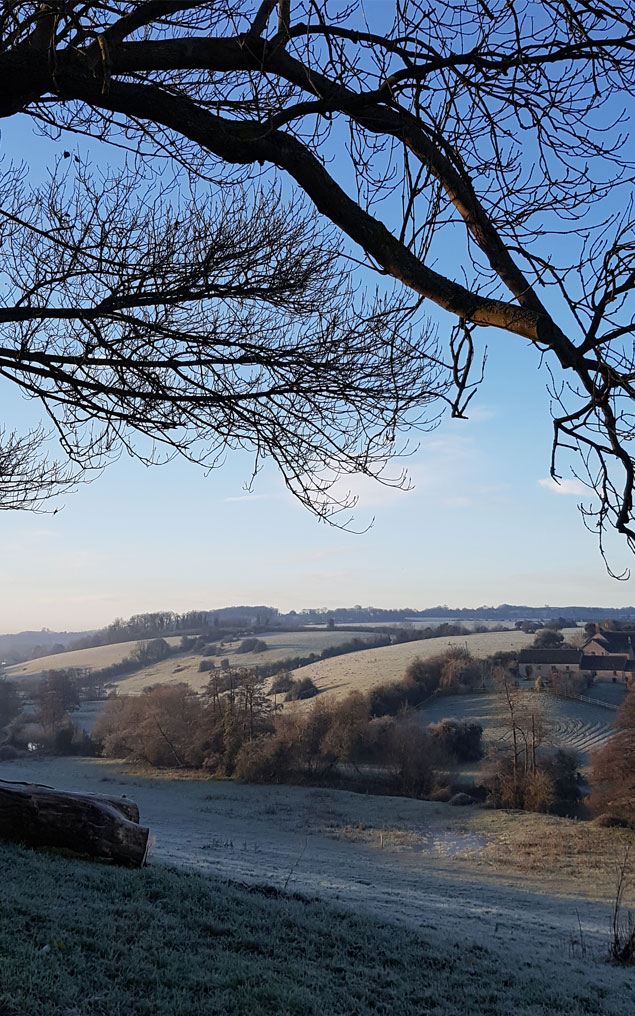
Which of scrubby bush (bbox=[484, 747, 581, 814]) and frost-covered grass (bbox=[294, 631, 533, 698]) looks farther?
frost-covered grass (bbox=[294, 631, 533, 698])

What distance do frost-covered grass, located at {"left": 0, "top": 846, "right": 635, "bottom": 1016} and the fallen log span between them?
47cm

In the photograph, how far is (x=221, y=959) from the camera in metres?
5.56

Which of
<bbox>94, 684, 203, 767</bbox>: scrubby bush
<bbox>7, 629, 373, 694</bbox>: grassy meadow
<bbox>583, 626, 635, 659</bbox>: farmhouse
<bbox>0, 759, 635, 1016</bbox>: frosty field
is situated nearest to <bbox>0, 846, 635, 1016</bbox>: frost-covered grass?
<bbox>0, 759, 635, 1016</bbox>: frosty field

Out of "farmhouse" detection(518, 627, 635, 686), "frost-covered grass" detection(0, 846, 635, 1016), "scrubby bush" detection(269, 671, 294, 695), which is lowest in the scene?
"scrubby bush" detection(269, 671, 294, 695)

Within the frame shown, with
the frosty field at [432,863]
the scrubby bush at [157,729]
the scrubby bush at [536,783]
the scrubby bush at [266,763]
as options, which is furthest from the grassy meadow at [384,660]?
the frosty field at [432,863]

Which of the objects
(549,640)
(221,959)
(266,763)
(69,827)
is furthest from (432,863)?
(549,640)

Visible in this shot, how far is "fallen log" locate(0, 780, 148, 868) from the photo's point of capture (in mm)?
8570

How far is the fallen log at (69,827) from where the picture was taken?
857 centimetres

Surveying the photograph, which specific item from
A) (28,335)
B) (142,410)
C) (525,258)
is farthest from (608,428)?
(28,335)

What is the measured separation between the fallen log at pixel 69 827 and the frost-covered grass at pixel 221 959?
0.47 metres

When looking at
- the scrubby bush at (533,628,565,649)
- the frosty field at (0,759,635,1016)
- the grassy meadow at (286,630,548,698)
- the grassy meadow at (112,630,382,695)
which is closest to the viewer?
the frosty field at (0,759,635,1016)

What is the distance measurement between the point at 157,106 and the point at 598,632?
71663 mm

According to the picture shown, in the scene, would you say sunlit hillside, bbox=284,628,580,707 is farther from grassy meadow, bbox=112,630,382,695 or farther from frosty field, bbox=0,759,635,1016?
frosty field, bbox=0,759,635,1016

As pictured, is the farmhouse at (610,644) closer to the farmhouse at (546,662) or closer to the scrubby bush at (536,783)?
the farmhouse at (546,662)
